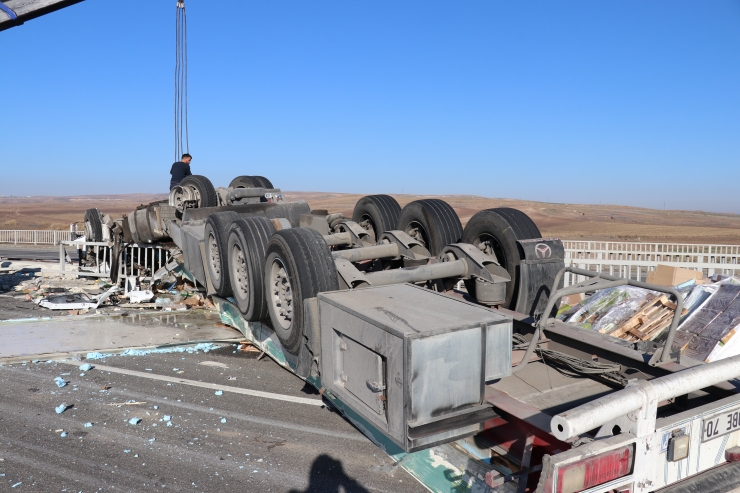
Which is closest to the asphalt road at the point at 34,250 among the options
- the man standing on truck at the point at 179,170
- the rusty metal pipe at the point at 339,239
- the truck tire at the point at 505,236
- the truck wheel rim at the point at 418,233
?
the man standing on truck at the point at 179,170

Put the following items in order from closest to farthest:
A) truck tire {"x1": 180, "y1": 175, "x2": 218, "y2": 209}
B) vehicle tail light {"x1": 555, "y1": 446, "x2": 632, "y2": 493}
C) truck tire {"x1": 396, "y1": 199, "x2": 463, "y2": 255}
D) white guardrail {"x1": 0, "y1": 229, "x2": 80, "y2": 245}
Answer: vehicle tail light {"x1": 555, "y1": 446, "x2": 632, "y2": 493} < truck tire {"x1": 396, "y1": 199, "x2": 463, "y2": 255} < truck tire {"x1": 180, "y1": 175, "x2": 218, "y2": 209} < white guardrail {"x1": 0, "y1": 229, "x2": 80, "y2": 245}

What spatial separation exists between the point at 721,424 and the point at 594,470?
95 cm

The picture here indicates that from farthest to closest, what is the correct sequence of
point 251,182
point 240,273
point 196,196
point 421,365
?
point 251,182 < point 196,196 < point 240,273 < point 421,365

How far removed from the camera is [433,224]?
6.99 m

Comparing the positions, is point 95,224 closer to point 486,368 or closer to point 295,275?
point 295,275

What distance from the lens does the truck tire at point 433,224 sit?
6.96 m

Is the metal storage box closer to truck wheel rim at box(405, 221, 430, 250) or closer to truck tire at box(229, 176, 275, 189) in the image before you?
truck wheel rim at box(405, 221, 430, 250)

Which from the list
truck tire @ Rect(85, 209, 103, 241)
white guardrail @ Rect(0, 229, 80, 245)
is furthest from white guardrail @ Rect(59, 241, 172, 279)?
white guardrail @ Rect(0, 229, 80, 245)

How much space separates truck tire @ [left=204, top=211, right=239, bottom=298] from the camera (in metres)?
6.52

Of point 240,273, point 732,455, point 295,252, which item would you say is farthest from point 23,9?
point 732,455

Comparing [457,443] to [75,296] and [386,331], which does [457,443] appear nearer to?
Result: [386,331]

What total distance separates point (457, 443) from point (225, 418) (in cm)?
255

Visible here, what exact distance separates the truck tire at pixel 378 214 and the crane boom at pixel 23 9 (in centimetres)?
443

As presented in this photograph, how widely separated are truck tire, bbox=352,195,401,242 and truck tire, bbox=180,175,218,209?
98.5 inches
